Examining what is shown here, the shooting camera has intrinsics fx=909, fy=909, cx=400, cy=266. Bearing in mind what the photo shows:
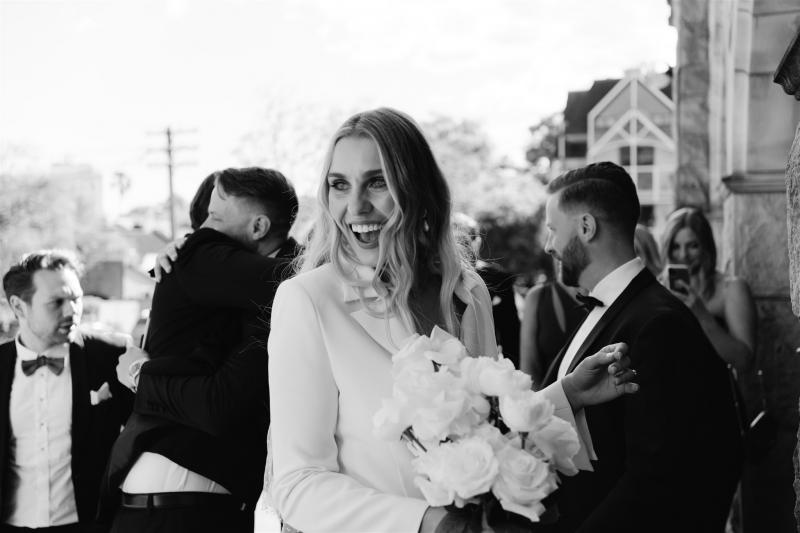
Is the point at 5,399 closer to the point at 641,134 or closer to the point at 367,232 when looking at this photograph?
the point at 367,232

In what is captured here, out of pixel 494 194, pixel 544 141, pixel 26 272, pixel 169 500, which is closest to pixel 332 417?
pixel 169 500

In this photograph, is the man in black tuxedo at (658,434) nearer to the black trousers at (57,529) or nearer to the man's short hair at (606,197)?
the man's short hair at (606,197)

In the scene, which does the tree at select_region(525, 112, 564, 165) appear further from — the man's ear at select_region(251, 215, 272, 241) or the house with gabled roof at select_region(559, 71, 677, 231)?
the man's ear at select_region(251, 215, 272, 241)

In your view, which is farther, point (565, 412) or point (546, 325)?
point (546, 325)

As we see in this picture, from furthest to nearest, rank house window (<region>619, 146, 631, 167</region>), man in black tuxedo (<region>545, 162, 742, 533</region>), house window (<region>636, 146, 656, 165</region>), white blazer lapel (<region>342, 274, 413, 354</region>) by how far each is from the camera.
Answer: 1. house window (<region>619, 146, 631, 167</region>)
2. house window (<region>636, 146, 656, 165</region>)
3. man in black tuxedo (<region>545, 162, 742, 533</region>)
4. white blazer lapel (<region>342, 274, 413, 354</region>)

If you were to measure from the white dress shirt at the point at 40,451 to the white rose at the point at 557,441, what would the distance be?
126 inches

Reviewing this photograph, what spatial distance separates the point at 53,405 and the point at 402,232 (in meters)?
2.87

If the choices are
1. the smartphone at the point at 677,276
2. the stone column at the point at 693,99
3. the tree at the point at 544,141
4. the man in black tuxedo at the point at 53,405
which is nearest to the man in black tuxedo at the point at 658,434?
the smartphone at the point at 677,276

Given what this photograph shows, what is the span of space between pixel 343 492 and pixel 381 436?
0.85ft

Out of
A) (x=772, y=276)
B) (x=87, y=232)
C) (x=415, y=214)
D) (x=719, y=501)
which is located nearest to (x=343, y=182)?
(x=415, y=214)

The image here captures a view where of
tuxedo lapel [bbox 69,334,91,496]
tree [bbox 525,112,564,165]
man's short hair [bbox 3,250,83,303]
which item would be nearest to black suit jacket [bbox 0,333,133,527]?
tuxedo lapel [bbox 69,334,91,496]

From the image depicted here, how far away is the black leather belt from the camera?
10.3 feet

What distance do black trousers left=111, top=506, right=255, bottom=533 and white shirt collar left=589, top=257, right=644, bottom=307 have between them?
1550mm

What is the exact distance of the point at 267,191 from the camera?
11.6ft
